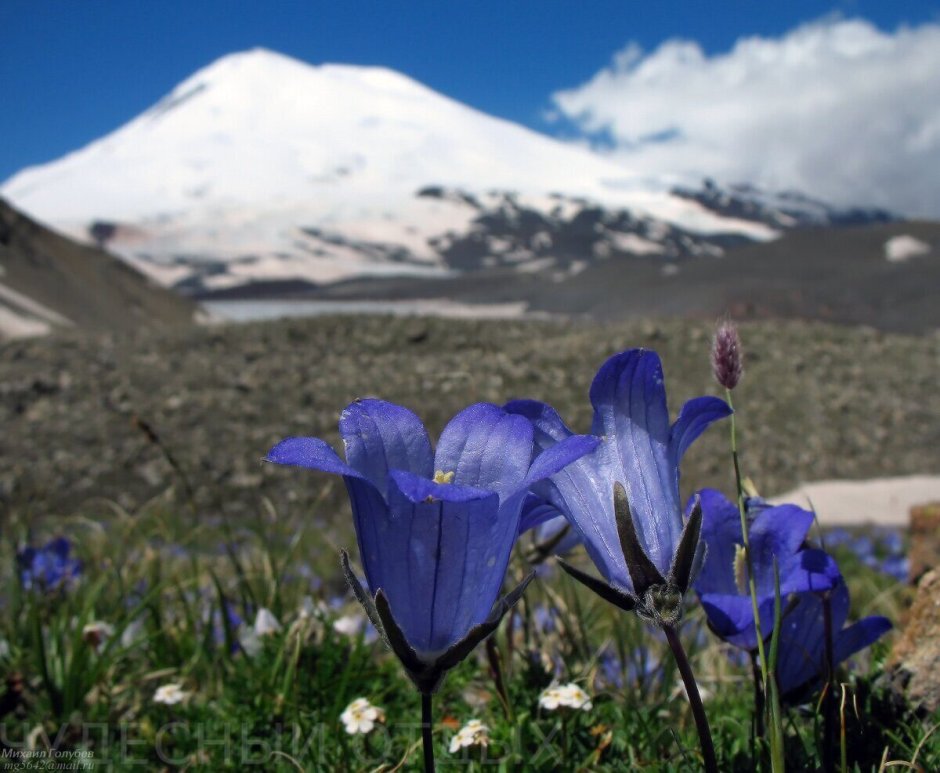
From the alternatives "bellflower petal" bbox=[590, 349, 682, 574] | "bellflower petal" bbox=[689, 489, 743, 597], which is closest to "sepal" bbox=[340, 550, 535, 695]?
"bellflower petal" bbox=[590, 349, 682, 574]

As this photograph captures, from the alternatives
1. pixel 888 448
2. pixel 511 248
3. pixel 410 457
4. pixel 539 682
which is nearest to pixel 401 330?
pixel 888 448

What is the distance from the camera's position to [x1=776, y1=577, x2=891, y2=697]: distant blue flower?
4.66ft

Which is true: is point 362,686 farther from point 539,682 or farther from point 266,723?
point 539,682

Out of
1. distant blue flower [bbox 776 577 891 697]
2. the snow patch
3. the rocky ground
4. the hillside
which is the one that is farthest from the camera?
the snow patch

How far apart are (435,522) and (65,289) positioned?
1941 cm

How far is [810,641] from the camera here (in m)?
1.44

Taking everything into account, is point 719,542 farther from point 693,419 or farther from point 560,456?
point 560,456

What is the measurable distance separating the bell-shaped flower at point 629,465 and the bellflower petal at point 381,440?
135 mm

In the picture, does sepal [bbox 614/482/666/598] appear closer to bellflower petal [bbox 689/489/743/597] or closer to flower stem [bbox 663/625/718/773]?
flower stem [bbox 663/625/718/773]

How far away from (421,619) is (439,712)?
43.7 inches

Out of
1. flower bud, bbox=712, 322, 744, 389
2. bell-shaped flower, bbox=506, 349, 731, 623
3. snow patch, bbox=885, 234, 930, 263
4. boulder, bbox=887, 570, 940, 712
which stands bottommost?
boulder, bbox=887, 570, 940, 712

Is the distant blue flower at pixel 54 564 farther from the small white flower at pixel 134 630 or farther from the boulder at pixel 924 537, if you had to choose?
the boulder at pixel 924 537

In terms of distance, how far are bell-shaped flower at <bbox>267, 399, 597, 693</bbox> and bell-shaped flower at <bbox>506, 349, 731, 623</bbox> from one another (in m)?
0.07

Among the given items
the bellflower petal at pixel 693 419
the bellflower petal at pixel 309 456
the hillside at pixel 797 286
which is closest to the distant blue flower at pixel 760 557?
the bellflower petal at pixel 693 419
